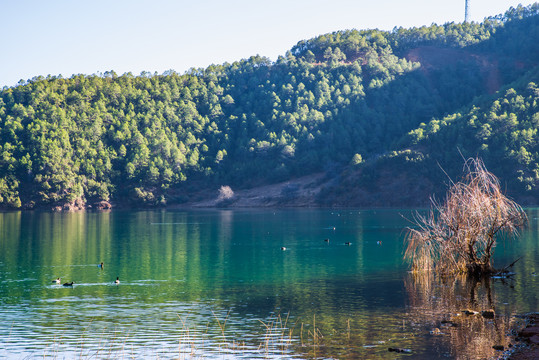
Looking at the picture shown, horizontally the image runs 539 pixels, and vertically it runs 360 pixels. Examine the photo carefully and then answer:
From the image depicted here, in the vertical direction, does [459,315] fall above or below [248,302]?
above

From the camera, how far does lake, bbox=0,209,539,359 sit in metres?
27.1

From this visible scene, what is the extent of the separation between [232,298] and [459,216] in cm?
1498

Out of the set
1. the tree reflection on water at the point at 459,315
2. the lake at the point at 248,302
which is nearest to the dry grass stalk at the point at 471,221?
the tree reflection on water at the point at 459,315

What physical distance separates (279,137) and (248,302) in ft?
490

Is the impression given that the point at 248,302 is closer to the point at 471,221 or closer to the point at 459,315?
the point at 459,315

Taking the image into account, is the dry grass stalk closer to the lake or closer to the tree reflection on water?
the tree reflection on water

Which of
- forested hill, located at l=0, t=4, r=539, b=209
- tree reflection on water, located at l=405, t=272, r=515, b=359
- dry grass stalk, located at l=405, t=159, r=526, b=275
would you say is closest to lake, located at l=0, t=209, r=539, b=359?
tree reflection on water, located at l=405, t=272, r=515, b=359

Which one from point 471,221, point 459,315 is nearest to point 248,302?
point 459,315

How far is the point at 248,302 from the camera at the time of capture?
37875 millimetres

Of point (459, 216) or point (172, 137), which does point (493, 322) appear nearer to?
point (459, 216)

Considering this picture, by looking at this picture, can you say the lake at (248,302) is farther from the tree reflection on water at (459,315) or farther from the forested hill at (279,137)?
the forested hill at (279,137)

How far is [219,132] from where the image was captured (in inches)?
7766

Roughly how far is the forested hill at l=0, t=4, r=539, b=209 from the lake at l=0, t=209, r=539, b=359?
267 ft

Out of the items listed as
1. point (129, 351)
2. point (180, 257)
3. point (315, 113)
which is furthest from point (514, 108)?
point (129, 351)
